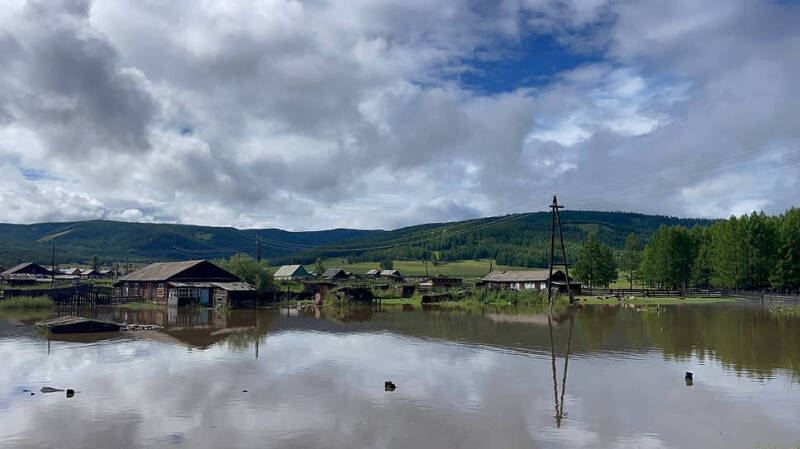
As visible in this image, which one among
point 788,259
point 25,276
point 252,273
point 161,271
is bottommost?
point 25,276

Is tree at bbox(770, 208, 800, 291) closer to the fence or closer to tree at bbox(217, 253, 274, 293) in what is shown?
tree at bbox(217, 253, 274, 293)

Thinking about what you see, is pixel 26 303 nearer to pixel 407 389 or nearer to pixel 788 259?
pixel 407 389

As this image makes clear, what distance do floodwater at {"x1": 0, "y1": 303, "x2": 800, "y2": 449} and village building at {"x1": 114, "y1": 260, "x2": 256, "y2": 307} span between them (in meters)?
28.2

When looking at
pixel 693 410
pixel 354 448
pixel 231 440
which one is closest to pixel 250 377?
pixel 231 440

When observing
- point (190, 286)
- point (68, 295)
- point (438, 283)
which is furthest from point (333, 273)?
point (68, 295)

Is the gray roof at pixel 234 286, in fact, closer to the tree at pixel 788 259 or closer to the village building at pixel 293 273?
the village building at pixel 293 273

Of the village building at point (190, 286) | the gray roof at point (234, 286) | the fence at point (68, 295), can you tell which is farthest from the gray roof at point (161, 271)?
the gray roof at point (234, 286)

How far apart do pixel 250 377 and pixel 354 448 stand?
11.5 meters

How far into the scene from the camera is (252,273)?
8631 centimetres

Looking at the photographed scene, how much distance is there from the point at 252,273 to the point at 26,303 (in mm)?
28678

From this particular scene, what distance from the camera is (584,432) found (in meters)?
18.7

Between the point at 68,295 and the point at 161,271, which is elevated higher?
the point at 161,271

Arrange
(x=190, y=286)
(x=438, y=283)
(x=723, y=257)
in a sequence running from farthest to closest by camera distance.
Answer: (x=438, y=283) < (x=723, y=257) < (x=190, y=286)

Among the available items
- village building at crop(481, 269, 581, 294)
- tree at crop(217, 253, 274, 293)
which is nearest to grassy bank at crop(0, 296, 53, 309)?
tree at crop(217, 253, 274, 293)
